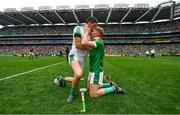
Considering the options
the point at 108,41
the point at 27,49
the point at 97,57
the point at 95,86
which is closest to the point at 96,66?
the point at 97,57

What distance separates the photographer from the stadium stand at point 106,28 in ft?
225

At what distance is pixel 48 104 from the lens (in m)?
5.46

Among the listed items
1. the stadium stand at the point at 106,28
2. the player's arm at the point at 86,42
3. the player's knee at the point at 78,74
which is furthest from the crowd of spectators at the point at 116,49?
the player's knee at the point at 78,74

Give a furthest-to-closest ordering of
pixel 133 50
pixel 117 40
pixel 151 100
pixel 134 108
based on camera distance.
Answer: pixel 117 40 < pixel 133 50 < pixel 151 100 < pixel 134 108

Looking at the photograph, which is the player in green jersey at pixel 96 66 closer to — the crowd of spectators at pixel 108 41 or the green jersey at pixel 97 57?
the green jersey at pixel 97 57

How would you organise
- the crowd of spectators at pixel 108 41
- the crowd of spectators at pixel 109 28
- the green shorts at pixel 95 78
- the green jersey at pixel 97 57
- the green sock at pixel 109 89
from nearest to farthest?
1. the green shorts at pixel 95 78
2. the green jersey at pixel 97 57
3. the green sock at pixel 109 89
4. the crowd of spectators at pixel 108 41
5. the crowd of spectators at pixel 109 28

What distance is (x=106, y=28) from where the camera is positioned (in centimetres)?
8231

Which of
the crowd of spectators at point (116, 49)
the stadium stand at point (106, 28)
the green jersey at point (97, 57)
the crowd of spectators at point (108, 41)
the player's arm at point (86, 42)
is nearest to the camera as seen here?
the player's arm at point (86, 42)

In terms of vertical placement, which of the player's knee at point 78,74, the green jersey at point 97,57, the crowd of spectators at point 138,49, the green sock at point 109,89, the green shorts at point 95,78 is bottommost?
the green sock at point 109,89

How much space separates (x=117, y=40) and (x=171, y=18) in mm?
18437

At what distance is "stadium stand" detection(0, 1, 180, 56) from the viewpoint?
68.4 m

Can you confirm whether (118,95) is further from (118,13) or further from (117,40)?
(117,40)

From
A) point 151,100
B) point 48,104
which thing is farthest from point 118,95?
point 48,104

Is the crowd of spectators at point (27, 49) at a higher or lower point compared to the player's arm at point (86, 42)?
higher
